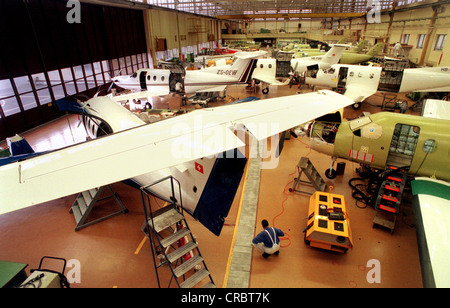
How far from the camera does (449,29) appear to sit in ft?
69.6

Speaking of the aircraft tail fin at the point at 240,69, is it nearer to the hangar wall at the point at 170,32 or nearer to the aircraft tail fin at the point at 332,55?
the aircraft tail fin at the point at 332,55

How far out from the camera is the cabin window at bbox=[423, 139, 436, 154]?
767 cm

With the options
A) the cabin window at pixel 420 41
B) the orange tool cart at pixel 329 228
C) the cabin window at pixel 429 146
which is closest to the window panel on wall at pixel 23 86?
the orange tool cart at pixel 329 228

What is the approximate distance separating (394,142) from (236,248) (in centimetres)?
663

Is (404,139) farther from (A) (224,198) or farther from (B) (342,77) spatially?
(B) (342,77)

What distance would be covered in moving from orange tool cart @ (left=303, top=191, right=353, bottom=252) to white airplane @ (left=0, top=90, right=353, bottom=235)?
10.4 ft

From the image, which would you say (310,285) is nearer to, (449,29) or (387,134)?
(387,134)

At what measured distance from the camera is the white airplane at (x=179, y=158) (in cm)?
312

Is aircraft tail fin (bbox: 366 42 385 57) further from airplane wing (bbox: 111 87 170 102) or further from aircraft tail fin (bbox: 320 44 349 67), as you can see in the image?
airplane wing (bbox: 111 87 170 102)

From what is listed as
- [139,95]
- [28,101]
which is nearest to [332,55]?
[139,95]

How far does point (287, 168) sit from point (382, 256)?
5.42m

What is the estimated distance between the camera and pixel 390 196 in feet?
26.1
